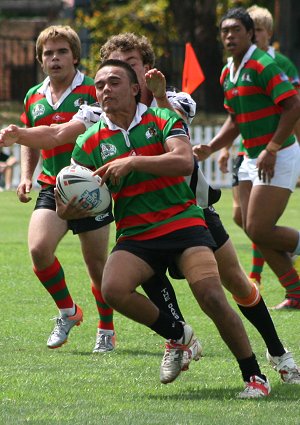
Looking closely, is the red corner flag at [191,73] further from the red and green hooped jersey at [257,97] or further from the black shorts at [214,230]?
the black shorts at [214,230]

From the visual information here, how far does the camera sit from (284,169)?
388 inches

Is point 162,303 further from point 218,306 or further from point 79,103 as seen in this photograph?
point 79,103

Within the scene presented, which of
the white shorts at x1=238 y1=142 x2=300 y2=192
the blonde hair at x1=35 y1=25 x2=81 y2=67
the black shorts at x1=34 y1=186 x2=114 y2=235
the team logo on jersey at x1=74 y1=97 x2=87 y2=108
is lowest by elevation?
the white shorts at x1=238 y1=142 x2=300 y2=192

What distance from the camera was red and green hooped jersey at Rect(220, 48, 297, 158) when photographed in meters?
9.52

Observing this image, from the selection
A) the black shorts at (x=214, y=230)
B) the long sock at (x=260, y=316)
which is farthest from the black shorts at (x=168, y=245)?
the long sock at (x=260, y=316)

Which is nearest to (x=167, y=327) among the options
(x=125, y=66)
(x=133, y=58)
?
(x=125, y=66)

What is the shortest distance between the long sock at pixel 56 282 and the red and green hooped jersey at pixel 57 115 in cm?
58

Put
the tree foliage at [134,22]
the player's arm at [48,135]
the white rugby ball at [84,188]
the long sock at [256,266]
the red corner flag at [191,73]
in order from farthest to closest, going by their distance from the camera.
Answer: the tree foliage at [134,22] < the red corner flag at [191,73] < the long sock at [256,266] < the player's arm at [48,135] < the white rugby ball at [84,188]

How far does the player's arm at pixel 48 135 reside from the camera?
7234 millimetres

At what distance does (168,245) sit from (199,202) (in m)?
0.53

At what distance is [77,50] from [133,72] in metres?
1.81

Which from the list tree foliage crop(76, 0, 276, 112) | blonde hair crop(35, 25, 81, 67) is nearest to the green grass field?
blonde hair crop(35, 25, 81, 67)

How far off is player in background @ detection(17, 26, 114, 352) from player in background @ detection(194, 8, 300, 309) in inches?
61.5

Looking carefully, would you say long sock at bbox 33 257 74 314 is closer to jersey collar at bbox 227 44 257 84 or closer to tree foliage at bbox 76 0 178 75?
jersey collar at bbox 227 44 257 84
